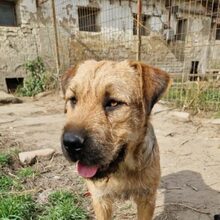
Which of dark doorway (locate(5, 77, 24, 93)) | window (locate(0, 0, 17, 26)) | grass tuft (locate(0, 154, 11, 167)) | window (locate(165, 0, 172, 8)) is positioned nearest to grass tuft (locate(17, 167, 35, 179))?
grass tuft (locate(0, 154, 11, 167))

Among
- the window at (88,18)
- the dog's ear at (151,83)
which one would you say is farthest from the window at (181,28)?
the dog's ear at (151,83)

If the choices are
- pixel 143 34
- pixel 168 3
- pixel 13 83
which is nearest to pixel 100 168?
pixel 13 83

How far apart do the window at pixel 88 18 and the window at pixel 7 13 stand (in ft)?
7.88

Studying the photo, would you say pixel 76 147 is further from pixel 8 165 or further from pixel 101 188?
pixel 8 165

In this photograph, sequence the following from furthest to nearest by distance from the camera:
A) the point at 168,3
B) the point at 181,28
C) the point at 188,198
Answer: the point at 181,28
the point at 168,3
the point at 188,198

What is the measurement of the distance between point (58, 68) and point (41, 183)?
657 centimetres

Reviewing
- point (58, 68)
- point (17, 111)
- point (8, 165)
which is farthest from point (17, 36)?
point (8, 165)

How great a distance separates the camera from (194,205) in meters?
3.15

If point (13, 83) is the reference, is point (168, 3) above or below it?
above

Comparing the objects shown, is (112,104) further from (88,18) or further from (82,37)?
(88,18)

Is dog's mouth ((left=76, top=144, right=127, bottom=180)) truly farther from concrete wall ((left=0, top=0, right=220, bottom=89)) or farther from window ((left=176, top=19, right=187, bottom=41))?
window ((left=176, top=19, right=187, bottom=41))

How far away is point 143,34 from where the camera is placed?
1203cm

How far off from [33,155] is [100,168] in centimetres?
203

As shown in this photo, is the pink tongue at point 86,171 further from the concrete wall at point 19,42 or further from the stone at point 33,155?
the concrete wall at point 19,42
